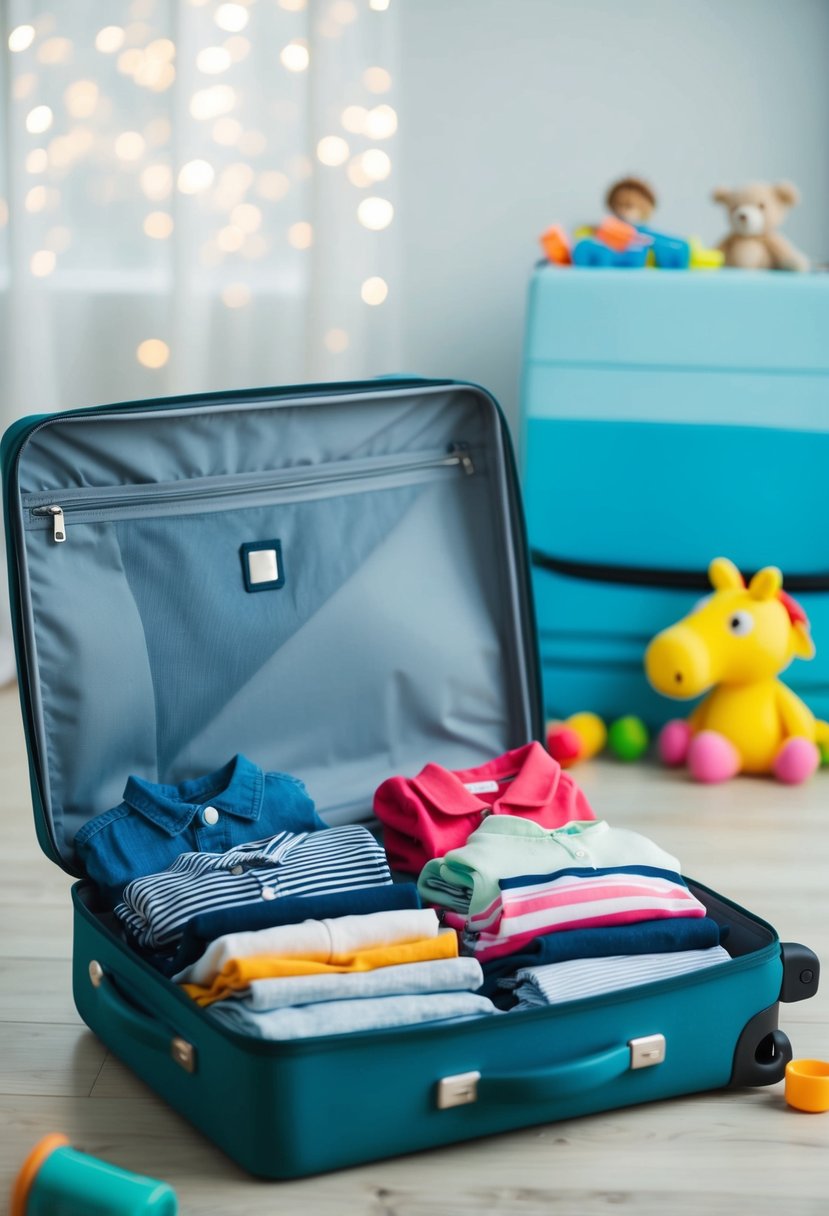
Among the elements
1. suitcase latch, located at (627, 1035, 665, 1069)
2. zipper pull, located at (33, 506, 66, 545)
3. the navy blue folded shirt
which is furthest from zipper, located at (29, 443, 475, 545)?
suitcase latch, located at (627, 1035, 665, 1069)

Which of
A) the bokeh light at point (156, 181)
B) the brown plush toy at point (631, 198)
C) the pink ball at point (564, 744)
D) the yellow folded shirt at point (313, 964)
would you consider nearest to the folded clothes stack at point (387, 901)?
the yellow folded shirt at point (313, 964)

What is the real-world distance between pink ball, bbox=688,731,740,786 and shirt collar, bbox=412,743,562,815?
56cm

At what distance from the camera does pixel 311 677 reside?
1.31 metres

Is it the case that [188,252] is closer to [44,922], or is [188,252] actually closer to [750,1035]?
[44,922]

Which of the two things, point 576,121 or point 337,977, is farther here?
point 576,121

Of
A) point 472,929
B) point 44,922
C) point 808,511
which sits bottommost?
point 44,922

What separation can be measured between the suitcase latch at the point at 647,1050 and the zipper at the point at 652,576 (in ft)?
3.22

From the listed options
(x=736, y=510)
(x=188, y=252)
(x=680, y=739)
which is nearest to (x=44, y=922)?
(x=680, y=739)

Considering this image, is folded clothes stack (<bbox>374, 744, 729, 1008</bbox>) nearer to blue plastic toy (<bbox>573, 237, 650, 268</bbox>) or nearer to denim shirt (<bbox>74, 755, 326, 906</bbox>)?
denim shirt (<bbox>74, 755, 326, 906</bbox>)

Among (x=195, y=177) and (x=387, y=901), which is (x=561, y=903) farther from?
(x=195, y=177)

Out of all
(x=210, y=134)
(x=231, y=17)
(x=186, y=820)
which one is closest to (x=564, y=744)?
(x=186, y=820)

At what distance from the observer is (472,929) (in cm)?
107

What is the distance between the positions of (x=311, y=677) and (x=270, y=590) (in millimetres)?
87

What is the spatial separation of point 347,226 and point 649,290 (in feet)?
1.94
